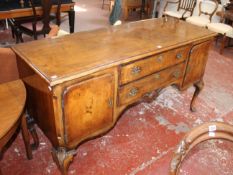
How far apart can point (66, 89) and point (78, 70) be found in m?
0.13

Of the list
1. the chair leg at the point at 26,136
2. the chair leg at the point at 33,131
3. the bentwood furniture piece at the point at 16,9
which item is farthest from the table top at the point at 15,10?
the chair leg at the point at 26,136

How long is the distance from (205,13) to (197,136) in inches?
179

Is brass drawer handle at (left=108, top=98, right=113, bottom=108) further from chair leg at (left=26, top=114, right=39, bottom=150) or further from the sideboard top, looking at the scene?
chair leg at (left=26, top=114, right=39, bottom=150)

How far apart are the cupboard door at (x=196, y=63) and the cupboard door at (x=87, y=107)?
2.93 feet

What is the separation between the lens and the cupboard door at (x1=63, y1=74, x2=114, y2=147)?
4.52 feet

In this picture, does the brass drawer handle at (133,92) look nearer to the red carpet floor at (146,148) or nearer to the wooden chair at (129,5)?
the red carpet floor at (146,148)

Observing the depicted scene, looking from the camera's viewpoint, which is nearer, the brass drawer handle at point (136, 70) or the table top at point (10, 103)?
the table top at point (10, 103)

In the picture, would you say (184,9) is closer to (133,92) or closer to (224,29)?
(224,29)

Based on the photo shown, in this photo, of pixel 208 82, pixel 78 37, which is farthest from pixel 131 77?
pixel 208 82

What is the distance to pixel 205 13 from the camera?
485 centimetres

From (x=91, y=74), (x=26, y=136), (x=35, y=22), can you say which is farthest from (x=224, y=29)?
(x=26, y=136)

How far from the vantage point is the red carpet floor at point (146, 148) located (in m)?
1.87

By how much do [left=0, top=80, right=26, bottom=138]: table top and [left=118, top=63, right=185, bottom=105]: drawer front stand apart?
0.64 m

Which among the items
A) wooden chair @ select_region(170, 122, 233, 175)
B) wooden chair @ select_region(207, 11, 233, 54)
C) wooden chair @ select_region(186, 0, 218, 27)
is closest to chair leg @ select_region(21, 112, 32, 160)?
wooden chair @ select_region(170, 122, 233, 175)
